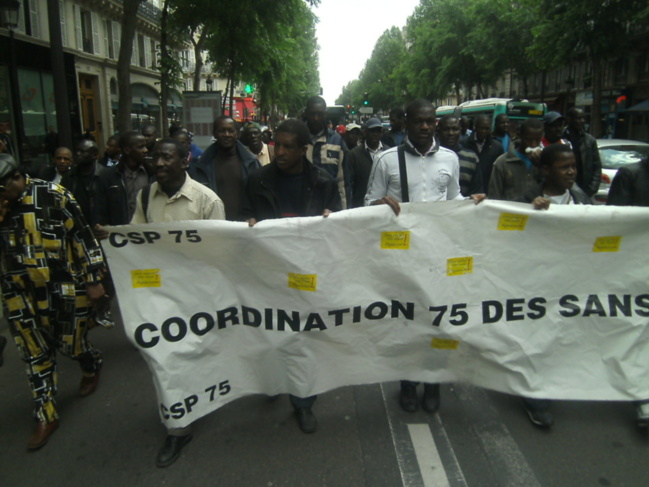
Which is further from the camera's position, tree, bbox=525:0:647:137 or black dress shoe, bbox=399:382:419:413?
tree, bbox=525:0:647:137

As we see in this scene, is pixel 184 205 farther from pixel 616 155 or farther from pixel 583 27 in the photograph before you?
pixel 583 27

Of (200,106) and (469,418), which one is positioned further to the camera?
(200,106)

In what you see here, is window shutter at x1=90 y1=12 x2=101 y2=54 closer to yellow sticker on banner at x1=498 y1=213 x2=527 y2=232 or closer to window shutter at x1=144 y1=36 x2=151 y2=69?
window shutter at x1=144 y1=36 x2=151 y2=69

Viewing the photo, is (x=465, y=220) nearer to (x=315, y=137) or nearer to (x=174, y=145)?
(x=174, y=145)

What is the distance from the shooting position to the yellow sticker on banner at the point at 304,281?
326cm

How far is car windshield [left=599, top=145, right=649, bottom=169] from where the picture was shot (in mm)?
11354

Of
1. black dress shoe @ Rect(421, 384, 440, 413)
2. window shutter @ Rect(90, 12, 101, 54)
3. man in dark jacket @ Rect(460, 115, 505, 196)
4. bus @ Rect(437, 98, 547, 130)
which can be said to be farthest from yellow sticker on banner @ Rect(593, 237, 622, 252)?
window shutter @ Rect(90, 12, 101, 54)

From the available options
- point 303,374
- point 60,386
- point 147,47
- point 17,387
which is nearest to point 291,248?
point 303,374

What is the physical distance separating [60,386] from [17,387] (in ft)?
1.18

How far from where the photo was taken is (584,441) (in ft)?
10.8

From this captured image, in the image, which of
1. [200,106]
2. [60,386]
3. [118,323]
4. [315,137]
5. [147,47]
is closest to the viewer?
[60,386]

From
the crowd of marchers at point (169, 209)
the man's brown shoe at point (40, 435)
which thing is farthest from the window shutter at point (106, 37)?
the man's brown shoe at point (40, 435)

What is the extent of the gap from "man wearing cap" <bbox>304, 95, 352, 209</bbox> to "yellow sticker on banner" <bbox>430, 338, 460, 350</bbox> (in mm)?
2789

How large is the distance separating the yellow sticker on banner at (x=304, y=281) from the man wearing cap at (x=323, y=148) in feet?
9.04
